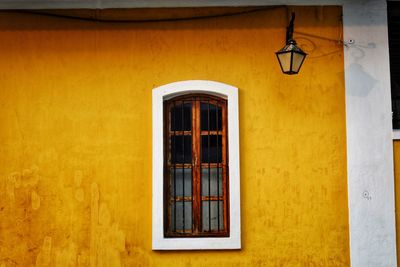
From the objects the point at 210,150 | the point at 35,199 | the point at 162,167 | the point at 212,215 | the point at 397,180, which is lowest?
the point at 212,215

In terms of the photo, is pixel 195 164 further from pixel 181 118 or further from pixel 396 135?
pixel 396 135

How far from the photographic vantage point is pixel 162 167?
643 centimetres

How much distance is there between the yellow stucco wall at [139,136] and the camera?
6.40 metres

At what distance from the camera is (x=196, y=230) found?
6559mm

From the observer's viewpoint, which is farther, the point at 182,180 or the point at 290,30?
A: the point at 182,180

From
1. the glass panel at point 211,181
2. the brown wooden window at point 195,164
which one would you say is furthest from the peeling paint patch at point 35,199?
the glass panel at point 211,181

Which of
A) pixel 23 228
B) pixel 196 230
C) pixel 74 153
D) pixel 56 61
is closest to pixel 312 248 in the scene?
pixel 196 230

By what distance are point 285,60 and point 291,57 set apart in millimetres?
108

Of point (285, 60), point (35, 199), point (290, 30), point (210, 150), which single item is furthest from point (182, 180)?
point (290, 30)

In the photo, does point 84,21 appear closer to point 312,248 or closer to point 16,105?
point 16,105

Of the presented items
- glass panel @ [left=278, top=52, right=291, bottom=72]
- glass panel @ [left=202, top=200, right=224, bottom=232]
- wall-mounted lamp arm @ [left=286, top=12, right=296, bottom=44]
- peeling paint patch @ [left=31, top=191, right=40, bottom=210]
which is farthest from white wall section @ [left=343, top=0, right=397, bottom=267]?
peeling paint patch @ [left=31, top=191, right=40, bottom=210]

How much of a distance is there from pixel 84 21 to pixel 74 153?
1.78 meters

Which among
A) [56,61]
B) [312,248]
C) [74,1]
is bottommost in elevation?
[312,248]

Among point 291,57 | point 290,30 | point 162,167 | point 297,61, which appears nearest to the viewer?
point 291,57
